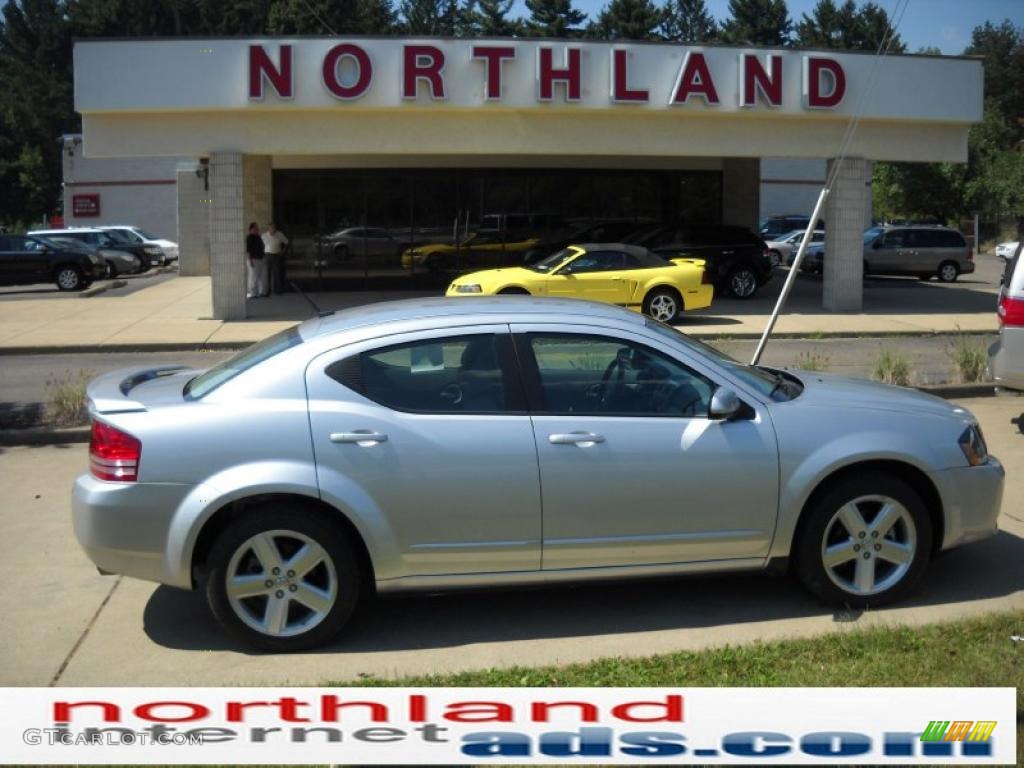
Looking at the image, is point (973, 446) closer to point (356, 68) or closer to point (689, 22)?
point (356, 68)

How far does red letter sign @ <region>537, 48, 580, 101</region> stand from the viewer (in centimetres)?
2192

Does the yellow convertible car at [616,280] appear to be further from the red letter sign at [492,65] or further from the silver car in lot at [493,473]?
the silver car in lot at [493,473]

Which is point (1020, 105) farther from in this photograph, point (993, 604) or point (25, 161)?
point (993, 604)

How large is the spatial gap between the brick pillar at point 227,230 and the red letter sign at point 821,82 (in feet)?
35.6

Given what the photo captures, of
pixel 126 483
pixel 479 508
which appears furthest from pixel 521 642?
pixel 126 483

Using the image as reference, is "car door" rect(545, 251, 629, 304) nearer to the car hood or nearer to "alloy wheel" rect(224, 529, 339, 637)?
the car hood

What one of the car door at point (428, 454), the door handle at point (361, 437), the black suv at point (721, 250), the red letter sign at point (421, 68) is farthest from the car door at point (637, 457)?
the black suv at point (721, 250)

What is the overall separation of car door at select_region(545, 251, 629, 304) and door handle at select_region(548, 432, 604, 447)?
46.5ft

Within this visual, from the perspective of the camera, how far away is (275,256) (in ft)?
88.5

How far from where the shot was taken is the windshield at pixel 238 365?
5.82 metres

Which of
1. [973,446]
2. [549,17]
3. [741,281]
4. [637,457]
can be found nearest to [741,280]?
[741,281]

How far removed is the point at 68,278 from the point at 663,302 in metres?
18.5

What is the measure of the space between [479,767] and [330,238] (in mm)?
24655

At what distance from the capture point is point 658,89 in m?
22.4
